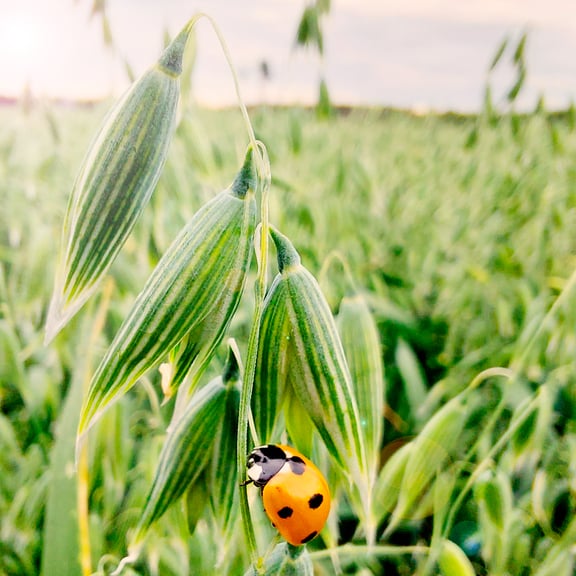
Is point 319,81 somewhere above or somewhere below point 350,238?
above

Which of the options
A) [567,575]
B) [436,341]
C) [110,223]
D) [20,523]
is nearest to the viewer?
[110,223]

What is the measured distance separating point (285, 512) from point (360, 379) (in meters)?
0.13

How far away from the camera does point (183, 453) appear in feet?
0.97

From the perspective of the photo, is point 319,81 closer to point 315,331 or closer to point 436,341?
point 315,331

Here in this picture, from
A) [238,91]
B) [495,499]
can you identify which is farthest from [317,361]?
[495,499]

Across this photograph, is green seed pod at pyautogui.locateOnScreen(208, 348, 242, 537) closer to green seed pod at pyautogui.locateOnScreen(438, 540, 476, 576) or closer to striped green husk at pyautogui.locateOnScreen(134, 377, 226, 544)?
striped green husk at pyautogui.locateOnScreen(134, 377, 226, 544)

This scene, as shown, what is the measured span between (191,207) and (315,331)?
42cm

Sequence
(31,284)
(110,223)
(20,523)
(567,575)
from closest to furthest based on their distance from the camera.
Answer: (110,223) < (567,575) < (20,523) < (31,284)

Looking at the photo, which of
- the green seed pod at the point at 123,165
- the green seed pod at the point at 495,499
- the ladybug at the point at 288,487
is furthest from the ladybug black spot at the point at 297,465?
the green seed pod at the point at 495,499

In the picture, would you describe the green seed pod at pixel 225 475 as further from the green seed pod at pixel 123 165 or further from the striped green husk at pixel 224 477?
the green seed pod at pixel 123 165

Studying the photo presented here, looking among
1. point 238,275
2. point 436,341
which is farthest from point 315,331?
point 436,341

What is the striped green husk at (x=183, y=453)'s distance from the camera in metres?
0.29

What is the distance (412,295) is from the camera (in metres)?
1.09

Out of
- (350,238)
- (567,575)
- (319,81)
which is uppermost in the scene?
(319,81)
